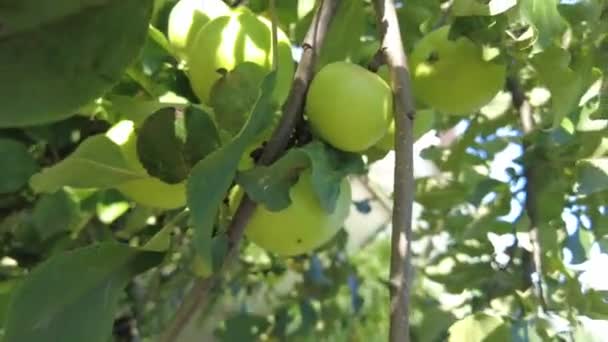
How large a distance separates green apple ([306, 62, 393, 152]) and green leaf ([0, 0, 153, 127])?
9 cm

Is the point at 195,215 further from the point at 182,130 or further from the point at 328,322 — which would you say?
the point at 328,322

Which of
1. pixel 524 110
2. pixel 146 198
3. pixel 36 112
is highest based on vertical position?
pixel 36 112

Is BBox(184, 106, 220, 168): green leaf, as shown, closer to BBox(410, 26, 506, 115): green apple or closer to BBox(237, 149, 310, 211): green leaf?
BBox(237, 149, 310, 211): green leaf

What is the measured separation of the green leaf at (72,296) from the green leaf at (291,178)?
0.07 meters

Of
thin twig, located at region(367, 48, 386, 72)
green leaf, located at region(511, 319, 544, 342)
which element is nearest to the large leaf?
thin twig, located at region(367, 48, 386, 72)

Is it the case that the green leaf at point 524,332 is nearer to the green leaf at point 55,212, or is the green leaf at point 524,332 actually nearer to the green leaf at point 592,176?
the green leaf at point 592,176

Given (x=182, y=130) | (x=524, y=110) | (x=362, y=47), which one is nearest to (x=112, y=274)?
(x=182, y=130)

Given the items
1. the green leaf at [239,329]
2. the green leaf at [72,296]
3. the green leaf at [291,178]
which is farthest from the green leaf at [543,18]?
the green leaf at [239,329]

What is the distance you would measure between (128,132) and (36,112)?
0.12m

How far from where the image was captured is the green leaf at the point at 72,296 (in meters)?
0.42

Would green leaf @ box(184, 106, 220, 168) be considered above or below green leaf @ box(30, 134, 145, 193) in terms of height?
above

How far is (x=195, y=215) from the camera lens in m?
0.40

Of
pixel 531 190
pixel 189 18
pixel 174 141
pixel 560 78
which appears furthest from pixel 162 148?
pixel 531 190

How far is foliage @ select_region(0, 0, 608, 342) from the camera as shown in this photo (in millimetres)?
419
